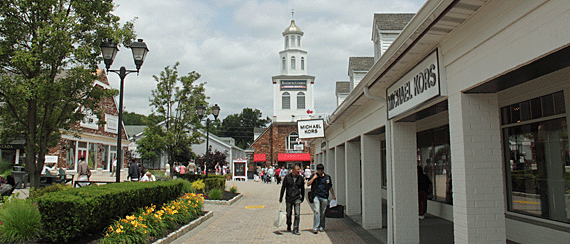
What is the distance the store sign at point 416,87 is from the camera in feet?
17.7

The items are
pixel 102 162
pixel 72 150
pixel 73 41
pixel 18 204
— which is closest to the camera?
pixel 18 204

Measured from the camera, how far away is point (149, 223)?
827 cm

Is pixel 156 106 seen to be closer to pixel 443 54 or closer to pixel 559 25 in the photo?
pixel 443 54

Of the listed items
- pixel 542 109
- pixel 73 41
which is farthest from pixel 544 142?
pixel 73 41

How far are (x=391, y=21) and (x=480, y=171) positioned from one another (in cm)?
1037

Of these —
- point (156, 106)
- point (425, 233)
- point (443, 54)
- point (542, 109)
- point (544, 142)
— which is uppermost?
point (156, 106)

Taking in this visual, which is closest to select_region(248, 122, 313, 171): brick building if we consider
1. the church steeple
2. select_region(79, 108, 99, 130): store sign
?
the church steeple

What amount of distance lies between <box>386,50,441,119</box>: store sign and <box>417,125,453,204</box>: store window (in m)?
4.15

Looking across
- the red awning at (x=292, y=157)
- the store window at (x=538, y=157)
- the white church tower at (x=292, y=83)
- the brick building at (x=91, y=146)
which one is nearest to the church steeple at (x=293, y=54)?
the white church tower at (x=292, y=83)

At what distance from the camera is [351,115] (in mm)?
12078

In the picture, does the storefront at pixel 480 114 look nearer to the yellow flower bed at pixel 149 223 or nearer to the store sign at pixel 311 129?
the yellow flower bed at pixel 149 223

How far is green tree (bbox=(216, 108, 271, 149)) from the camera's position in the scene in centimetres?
10750

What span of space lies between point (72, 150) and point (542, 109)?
28.3 meters

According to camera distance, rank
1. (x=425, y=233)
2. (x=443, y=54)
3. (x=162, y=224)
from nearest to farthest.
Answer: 1. (x=443, y=54)
2. (x=162, y=224)
3. (x=425, y=233)
